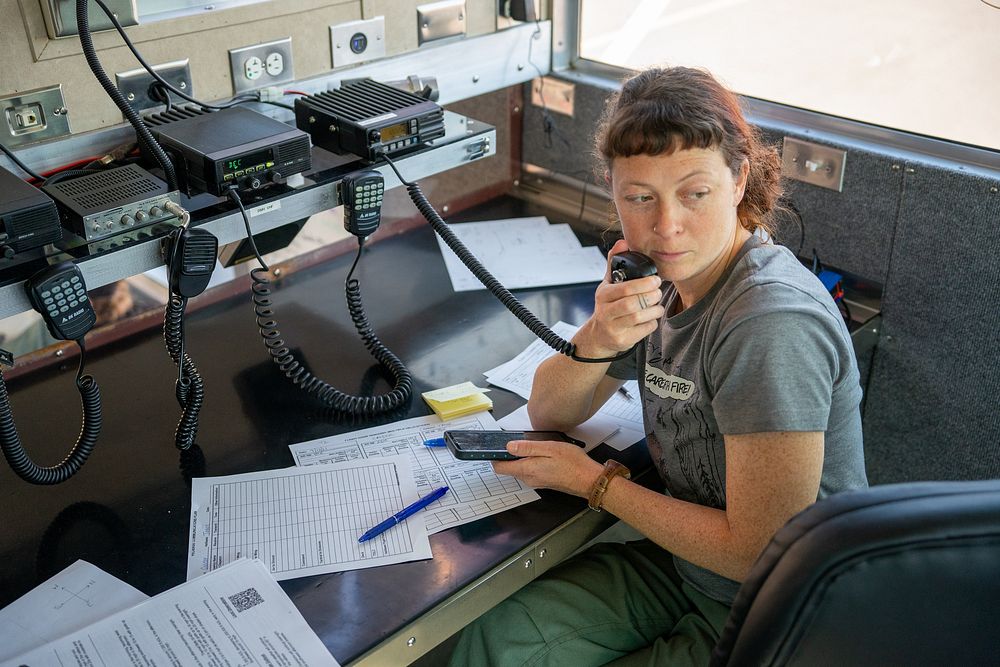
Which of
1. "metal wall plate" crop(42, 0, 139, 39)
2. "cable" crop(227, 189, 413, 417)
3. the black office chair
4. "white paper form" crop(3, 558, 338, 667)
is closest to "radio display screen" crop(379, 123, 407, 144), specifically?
"cable" crop(227, 189, 413, 417)

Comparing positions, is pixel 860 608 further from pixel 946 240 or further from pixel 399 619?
pixel 946 240

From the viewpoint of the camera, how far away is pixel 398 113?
1.30 metres

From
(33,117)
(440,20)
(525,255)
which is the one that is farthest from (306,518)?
(440,20)

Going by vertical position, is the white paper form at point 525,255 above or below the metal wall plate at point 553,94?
below

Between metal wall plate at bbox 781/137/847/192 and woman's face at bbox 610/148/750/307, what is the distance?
46 centimetres

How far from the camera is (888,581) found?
622 mm

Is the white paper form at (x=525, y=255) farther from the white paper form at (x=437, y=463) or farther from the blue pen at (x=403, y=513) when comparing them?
the blue pen at (x=403, y=513)

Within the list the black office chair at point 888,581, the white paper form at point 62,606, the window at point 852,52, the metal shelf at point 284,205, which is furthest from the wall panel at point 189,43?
the black office chair at point 888,581

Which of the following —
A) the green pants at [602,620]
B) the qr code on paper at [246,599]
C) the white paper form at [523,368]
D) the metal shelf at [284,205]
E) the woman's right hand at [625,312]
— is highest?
the metal shelf at [284,205]

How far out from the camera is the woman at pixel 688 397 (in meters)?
1.00

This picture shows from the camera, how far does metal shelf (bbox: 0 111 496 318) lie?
1061 millimetres

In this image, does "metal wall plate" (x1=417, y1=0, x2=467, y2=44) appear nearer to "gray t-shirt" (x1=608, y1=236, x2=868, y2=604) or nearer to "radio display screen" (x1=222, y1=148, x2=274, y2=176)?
"radio display screen" (x1=222, y1=148, x2=274, y2=176)

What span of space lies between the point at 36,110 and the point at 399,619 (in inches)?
32.3

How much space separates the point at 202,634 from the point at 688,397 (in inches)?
24.0
